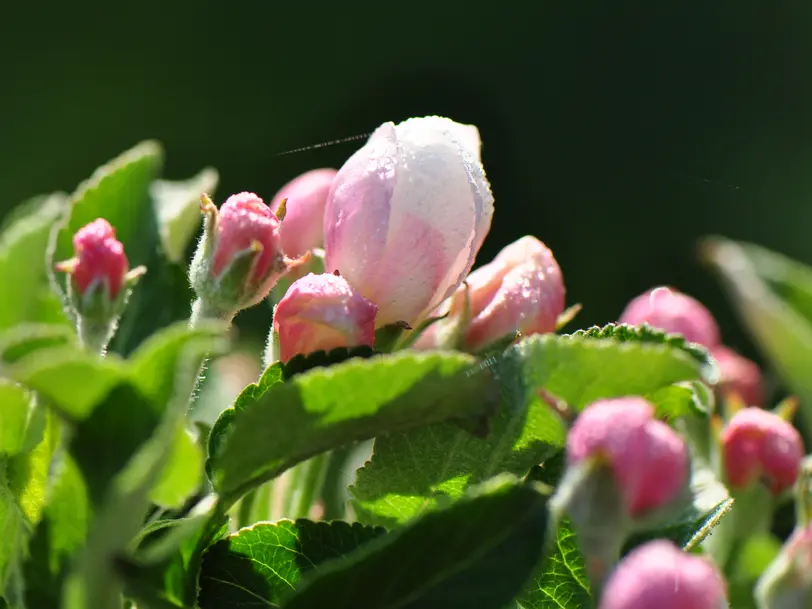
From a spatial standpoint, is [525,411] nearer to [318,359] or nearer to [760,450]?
[318,359]

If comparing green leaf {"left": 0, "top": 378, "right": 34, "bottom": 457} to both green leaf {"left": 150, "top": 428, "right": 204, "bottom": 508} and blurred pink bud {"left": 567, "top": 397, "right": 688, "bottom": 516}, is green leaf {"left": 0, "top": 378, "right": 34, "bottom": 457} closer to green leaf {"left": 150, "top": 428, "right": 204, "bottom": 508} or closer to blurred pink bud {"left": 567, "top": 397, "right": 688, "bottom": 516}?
green leaf {"left": 150, "top": 428, "right": 204, "bottom": 508}

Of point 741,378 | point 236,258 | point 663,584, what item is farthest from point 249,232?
point 741,378

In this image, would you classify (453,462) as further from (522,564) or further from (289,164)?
(289,164)

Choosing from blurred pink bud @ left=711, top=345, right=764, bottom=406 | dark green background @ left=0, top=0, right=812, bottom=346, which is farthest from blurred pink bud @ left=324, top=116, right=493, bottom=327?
dark green background @ left=0, top=0, right=812, bottom=346

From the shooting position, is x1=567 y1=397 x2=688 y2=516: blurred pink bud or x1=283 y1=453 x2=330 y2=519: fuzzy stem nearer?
x1=567 y1=397 x2=688 y2=516: blurred pink bud

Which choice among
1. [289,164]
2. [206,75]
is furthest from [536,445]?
[206,75]

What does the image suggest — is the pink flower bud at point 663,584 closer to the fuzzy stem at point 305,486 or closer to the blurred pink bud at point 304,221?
the fuzzy stem at point 305,486
